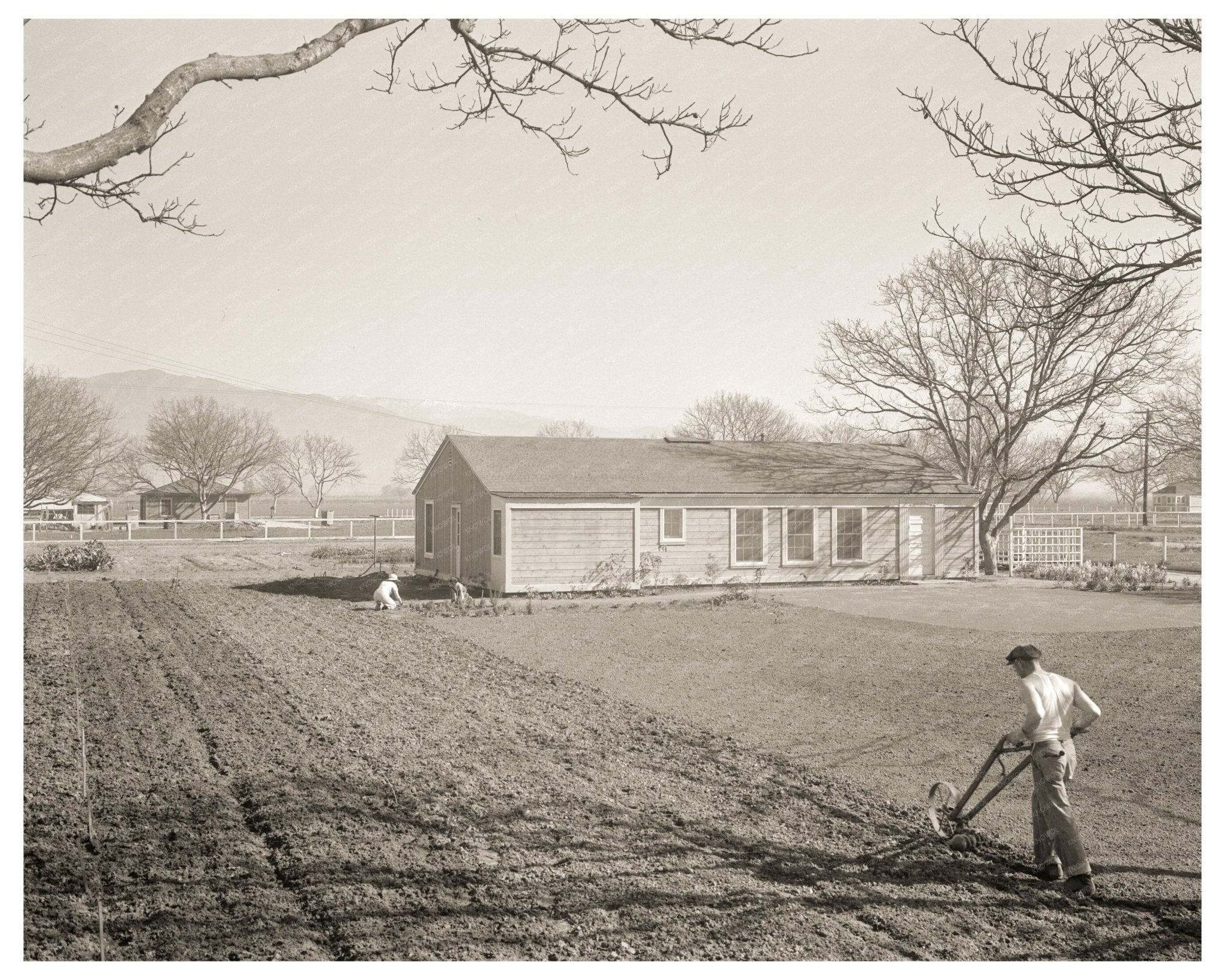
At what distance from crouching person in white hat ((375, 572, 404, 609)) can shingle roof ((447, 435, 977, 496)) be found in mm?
3757

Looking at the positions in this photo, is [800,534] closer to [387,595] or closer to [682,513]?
[682,513]

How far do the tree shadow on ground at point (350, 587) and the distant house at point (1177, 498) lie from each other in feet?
204

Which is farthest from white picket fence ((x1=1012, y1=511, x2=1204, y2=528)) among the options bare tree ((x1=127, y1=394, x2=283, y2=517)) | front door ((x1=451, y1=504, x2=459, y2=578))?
bare tree ((x1=127, y1=394, x2=283, y2=517))

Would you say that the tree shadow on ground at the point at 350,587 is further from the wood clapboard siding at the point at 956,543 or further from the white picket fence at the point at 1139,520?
the white picket fence at the point at 1139,520

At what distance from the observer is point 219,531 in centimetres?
5075

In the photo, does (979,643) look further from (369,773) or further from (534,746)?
(369,773)

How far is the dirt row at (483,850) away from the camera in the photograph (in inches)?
186

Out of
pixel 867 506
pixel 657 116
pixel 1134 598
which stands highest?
pixel 657 116

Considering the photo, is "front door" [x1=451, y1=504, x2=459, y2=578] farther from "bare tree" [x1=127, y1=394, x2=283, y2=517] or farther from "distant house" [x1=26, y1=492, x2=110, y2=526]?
"bare tree" [x1=127, y1=394, x2=283, y2=517]

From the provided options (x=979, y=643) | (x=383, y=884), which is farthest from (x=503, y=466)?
(x=383, y=884)

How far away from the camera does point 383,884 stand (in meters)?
5.23

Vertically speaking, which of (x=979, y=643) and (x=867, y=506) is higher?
(x=867, y=506)

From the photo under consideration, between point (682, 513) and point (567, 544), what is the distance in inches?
122
